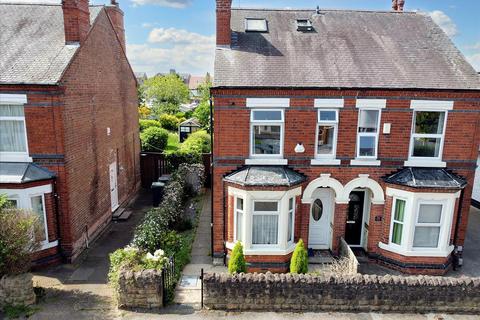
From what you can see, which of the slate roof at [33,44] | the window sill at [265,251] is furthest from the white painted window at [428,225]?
the slate roof at [33,44]

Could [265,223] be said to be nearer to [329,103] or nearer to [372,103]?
[329,103]

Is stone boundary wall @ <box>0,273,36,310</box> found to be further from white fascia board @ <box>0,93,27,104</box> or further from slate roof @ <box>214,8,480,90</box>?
slate roof @ <box>214,8,480,90</box>

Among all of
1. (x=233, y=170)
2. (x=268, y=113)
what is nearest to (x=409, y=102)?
(x=268, y=113)

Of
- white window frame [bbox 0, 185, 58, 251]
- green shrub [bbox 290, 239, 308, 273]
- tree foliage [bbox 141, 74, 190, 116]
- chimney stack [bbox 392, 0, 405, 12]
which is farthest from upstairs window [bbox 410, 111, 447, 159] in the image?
tree foliage [bbox 141, 74, 190, 116]

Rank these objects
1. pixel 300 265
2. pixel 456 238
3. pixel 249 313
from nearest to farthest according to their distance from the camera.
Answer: pixel 249 313
pixel 300 265
pixel 456 238

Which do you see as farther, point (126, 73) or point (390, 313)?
point (126, 73)

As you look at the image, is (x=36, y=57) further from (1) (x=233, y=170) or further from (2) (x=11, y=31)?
(1) (x=233, y=170)
